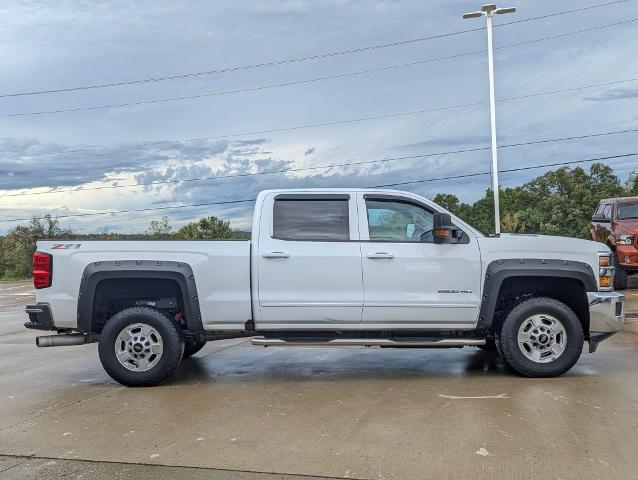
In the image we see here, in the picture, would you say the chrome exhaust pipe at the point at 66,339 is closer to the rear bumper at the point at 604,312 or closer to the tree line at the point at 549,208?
the rear bumper at the point at 604,312

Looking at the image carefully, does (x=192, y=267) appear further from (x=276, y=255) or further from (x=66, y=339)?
(x=66, y=339)

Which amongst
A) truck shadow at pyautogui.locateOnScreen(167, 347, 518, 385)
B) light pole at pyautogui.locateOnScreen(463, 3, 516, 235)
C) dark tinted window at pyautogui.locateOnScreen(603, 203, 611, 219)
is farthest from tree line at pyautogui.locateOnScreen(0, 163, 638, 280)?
truck shadow at pyautogui.locateOnScreen(167, 347, 518, 385)

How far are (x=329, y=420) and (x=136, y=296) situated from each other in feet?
9.27

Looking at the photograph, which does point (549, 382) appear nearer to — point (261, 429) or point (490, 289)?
point (490, 289)

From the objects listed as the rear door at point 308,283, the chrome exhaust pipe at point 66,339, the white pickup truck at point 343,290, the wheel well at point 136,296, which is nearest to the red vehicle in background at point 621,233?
the white pickup truck at point 343,290

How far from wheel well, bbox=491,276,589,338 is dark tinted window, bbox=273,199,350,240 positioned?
70.1 inches

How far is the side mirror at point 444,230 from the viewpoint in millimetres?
6801

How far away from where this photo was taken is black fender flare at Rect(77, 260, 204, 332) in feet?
22.5

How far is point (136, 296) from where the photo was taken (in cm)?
727

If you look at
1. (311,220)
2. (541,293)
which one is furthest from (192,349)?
(541,293)

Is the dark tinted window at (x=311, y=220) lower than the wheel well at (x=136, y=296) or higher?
higher

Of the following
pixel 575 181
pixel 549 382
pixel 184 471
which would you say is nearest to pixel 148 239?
pixel 184 471

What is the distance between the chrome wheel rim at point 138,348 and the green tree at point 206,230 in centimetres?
108

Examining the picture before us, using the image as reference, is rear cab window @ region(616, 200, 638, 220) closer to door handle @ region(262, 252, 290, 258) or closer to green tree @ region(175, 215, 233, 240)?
green tree @ region(175, 215, 233, 240)
